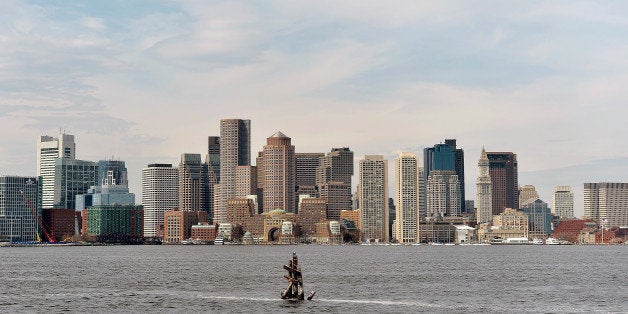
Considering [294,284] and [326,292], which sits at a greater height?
[294,284]

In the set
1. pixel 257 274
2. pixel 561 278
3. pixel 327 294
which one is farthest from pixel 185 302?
pixel 561 278

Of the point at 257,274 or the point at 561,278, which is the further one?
the point at 257,274

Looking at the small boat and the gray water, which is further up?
the small boat

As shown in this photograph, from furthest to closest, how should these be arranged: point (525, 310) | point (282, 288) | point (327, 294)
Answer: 1. point (282, 288)
2. point (327, 294)
3. point (525, 310)

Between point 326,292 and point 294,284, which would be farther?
point 326,292

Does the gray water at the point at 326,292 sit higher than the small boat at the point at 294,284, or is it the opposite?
the small boat at the point at 294,284

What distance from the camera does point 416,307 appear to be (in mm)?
110000

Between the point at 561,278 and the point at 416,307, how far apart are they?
2611 inches

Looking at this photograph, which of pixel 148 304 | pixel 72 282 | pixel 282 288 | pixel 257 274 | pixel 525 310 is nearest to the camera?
pixel 525 310

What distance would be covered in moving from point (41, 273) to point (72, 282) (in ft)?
129

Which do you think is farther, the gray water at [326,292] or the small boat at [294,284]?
the gray water at [326,292]

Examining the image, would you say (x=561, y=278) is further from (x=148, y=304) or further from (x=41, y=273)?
(x=41, y=273)

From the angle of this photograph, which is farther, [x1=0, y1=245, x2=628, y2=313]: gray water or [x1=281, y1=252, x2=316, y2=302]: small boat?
[x1=0, y1=245, x2=628, y2=313]: gray water

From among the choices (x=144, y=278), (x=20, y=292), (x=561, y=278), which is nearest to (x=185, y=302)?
(x=20, y=292)
